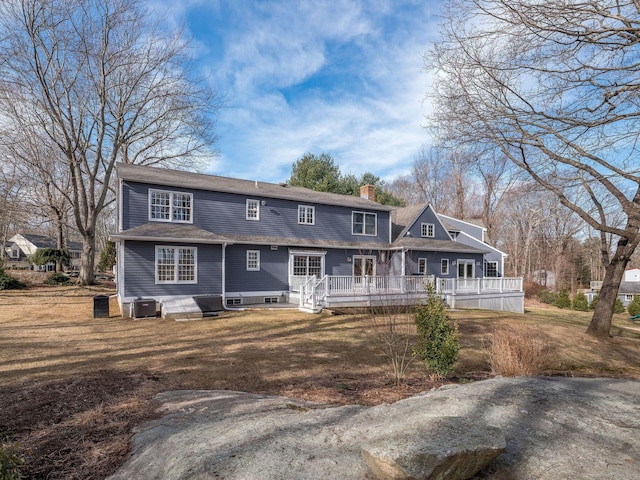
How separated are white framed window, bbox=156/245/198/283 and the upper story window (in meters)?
1.62

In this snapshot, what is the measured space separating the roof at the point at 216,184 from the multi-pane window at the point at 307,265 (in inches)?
126

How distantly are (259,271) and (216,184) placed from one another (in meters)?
4.98

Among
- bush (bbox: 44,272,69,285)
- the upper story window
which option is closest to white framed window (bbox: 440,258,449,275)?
the upper story window

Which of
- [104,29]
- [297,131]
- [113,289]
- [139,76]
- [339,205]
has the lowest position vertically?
[113,289]

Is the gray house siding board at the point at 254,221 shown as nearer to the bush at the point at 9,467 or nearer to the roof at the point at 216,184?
Result: the roof at the point at 216,184

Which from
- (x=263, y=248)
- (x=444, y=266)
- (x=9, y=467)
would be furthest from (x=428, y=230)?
(x=9, y=467)

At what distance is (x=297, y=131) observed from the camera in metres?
24.5

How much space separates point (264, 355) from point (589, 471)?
6.61 m

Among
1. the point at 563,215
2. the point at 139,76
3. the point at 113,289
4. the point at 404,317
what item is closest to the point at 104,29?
the point at 139,76

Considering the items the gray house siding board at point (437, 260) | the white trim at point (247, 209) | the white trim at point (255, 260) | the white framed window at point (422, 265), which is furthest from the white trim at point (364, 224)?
the white trim at point (255, 260)

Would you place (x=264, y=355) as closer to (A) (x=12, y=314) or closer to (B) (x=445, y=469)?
(B) (x=445, y=469)

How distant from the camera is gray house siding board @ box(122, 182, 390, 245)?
51.5 feet

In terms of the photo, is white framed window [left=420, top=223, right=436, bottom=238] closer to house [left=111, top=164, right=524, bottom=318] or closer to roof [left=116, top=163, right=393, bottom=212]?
house [left=111, top=164, right=524, bottom=318]

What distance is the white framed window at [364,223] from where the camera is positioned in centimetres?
2191
